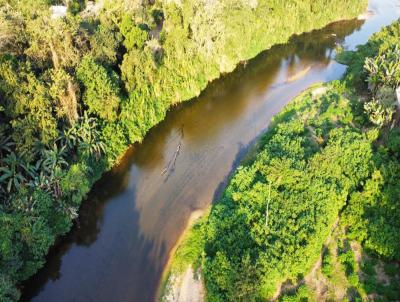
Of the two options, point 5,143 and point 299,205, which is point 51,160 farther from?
point 299,205

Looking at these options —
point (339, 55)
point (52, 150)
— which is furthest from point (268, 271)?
point (339, 55)

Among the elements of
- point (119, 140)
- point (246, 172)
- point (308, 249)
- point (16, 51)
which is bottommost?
point (308, 249)

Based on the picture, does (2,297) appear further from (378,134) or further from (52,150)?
(378,134)

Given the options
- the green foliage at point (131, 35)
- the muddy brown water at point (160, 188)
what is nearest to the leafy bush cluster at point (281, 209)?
the muddy brown water at point (160, 188)

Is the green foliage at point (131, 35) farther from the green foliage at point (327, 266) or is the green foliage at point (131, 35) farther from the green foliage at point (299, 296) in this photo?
the green foliage at point (299, 296)

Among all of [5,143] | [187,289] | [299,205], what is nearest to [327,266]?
[299,205]

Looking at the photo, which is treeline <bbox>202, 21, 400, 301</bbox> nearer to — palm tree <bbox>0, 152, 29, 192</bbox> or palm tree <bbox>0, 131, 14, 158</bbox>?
palm tree <bbox>0, 152, 29, 192</bbox>
